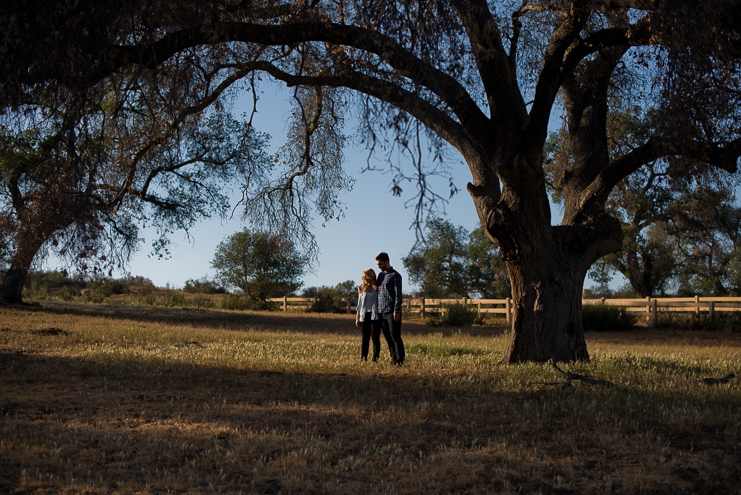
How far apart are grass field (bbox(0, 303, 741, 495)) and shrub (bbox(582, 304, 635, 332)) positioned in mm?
16163

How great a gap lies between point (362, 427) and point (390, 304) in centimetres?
419

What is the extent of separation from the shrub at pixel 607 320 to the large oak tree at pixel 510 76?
15783 millimetres

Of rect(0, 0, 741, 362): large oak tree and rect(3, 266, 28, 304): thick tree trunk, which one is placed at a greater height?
rect(0, 0, 741, 362): large oak tree

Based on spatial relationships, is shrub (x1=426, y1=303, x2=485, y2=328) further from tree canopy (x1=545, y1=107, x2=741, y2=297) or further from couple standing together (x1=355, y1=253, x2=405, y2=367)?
couple standing together (x1=355, y1=253, x2=405, y2=367)

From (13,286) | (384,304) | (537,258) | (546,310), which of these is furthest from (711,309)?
(13,286)

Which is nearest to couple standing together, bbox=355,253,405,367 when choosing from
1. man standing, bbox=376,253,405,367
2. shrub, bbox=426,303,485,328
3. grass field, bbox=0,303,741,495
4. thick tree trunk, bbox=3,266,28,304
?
man standing, bbox=376,253,405,367

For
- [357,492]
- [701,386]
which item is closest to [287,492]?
[357,492]

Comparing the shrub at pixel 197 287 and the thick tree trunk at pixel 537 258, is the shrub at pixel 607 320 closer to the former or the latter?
the thick tree trunk at pixel 537 258

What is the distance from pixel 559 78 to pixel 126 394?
8.85m

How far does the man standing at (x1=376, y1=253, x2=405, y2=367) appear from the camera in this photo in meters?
9.84

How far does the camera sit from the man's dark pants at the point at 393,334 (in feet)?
32.2

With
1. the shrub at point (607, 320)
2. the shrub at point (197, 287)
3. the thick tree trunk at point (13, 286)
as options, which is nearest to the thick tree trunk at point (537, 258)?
the shrub at point (607, 320)

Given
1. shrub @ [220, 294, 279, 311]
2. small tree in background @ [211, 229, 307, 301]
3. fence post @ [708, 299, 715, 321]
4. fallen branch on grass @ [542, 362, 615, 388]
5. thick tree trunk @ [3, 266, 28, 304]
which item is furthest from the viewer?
small tree in background @ [211, 229, 307, 301]

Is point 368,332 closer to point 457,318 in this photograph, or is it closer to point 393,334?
point 393,334
